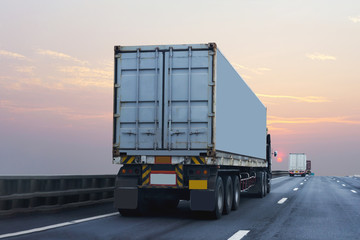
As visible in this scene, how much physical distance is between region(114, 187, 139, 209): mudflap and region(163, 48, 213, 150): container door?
1.35 meters

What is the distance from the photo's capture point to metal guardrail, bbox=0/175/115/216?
11508 millimetres

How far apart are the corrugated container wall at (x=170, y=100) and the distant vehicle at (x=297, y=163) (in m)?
54.9

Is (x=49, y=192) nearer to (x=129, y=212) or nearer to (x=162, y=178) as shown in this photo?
(x=129, y=212)

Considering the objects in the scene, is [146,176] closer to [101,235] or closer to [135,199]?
[135,199]

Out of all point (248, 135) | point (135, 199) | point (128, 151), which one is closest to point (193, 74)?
point (128, 151)

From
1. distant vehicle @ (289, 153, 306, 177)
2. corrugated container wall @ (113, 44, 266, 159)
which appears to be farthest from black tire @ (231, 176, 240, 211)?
distant vehicle @ (289, 153, 306, 177)

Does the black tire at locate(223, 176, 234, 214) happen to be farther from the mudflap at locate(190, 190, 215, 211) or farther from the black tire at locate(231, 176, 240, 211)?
the mudflap at locate(190, 190, 215, 211)

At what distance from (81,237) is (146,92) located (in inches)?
169

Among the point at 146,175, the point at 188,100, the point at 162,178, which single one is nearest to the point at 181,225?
the point at 162,178

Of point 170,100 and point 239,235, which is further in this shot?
point 170,100

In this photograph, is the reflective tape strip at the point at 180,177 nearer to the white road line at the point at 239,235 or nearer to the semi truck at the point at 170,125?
the semi truck at the point at 170,125

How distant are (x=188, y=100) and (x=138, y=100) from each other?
1.24 m

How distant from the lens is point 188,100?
11.6m

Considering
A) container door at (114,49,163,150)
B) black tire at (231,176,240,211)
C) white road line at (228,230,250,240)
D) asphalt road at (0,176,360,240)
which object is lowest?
→ asphalt road at (0,176,360,240)
